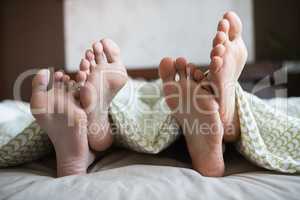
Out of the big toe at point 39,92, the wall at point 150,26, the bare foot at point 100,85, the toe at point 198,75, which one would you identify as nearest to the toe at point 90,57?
the bare foot at point 100,85

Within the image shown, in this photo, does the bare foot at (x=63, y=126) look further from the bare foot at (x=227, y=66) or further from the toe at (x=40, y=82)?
the bare foot at (x=227, y=66)

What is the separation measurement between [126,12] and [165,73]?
1.86 m

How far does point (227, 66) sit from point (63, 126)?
0.37 metres

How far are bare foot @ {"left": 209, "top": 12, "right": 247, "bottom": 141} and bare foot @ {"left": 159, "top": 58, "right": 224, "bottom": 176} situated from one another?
0.03m

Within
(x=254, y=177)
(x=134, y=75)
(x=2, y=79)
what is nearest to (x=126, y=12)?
(x=134, y=75)

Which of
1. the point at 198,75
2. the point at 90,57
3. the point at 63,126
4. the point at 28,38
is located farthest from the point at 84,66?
the point at 28,38

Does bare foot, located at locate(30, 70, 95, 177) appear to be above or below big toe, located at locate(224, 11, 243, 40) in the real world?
below

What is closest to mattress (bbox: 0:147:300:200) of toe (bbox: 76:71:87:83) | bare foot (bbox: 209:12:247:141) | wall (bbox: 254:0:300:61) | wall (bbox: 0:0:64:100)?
bare foot (bbox: 209:12:247:141)

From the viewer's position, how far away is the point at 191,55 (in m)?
2.36

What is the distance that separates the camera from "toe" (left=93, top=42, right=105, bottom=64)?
73 centimetres

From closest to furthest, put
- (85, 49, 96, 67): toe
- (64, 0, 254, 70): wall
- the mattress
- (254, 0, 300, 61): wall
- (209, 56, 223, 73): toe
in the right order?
the mattress < (209, 56, 223, 73): toe < (85, 49, 96, 67): toe < (254, 0, 300, 61): wall < (64, 0, 254, 70): wall

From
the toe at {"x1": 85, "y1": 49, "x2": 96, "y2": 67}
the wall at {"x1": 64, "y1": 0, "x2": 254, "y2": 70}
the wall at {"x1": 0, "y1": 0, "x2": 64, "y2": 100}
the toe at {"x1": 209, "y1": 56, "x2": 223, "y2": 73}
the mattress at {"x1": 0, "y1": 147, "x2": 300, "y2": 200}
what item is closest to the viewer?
the mattress at {"x1": 0, "y1": 147, "x2": 300, "y2": 200}

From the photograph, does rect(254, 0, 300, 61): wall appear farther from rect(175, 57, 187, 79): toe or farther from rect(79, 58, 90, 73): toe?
rect(79, 58, 90, 73): toe

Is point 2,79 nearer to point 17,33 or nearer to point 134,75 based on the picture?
point 17,33
